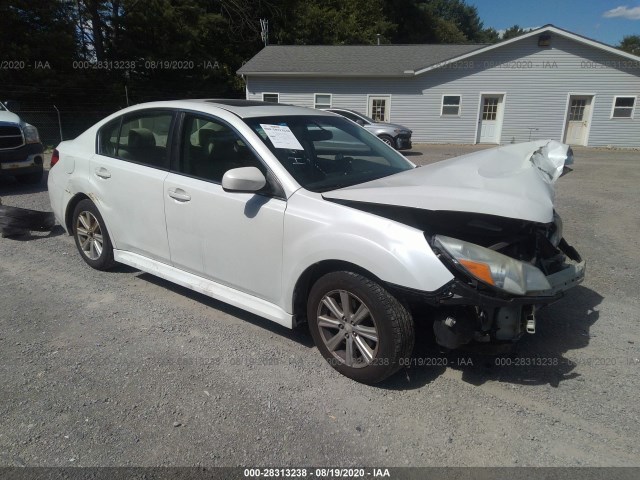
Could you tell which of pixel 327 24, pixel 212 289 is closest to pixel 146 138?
pixel 212 289

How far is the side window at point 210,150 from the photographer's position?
12.1 feet

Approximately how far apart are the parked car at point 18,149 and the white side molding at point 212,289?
554cm

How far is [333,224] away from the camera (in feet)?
10.0

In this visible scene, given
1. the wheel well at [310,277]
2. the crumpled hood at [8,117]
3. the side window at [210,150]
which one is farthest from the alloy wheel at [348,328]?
the crumpled hood at [8,117]

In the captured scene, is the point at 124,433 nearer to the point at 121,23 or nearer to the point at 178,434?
the point at 178,434

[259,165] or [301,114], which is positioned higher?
[301,114]

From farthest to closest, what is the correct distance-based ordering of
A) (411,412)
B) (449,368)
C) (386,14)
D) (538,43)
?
1. (386,14)
2. (538,43)
3. (449,368)
4. (411,412)

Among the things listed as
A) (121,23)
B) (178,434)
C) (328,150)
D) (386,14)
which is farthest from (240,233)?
(386,14)

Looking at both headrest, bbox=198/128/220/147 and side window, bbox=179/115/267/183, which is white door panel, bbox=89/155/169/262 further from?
headrest, bbox=198/128/220/147

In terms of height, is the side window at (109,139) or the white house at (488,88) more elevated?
the white house at (488,88)

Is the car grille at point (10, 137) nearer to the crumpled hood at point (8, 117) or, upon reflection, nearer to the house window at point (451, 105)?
the crumpled hood at point (8, 117)

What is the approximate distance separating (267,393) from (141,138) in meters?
2.68

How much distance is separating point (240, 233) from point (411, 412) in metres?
1.66

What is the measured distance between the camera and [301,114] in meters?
4.15
